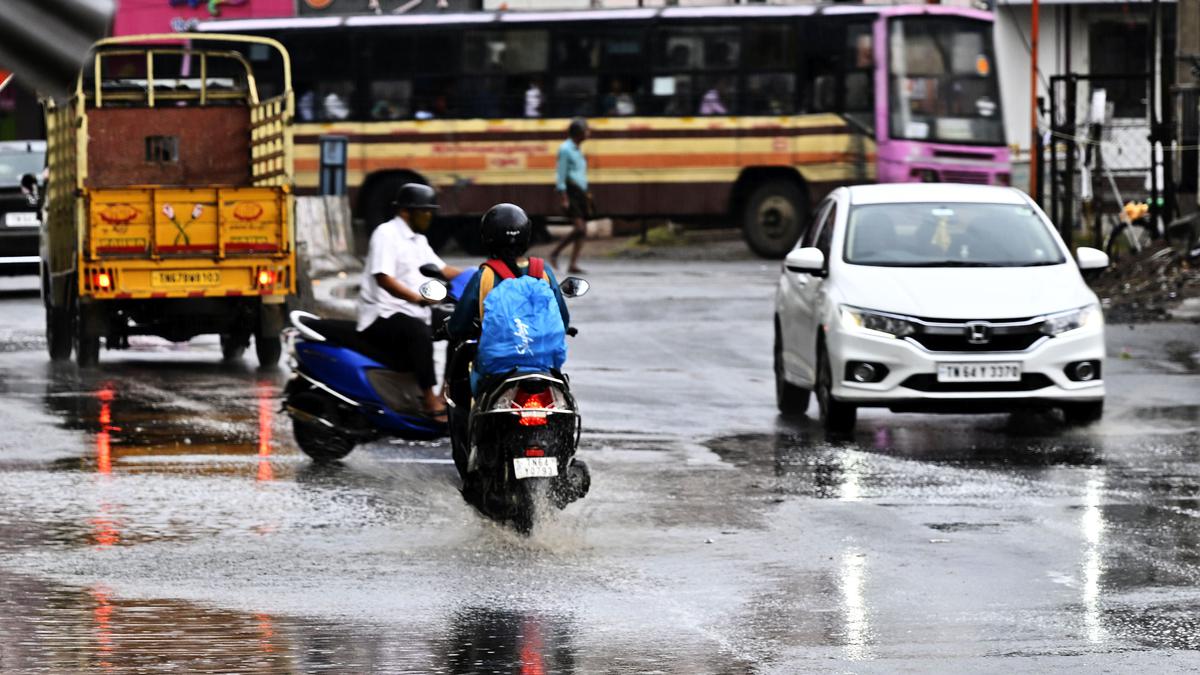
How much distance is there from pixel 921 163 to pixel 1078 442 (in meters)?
18.8

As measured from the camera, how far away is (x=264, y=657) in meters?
6.97

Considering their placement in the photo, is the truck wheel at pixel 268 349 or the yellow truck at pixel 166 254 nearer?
the yellow truck at pixel 166 254

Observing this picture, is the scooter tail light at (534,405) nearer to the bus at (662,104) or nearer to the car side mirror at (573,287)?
the car side mirror at (573,287)

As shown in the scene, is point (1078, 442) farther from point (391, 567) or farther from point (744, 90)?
point (744, 90)

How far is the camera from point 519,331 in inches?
372

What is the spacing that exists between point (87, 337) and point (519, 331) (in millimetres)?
8639

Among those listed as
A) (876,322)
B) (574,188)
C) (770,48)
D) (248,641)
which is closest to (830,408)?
(876,322)

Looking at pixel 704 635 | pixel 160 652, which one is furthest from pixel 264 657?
pixel 704 635

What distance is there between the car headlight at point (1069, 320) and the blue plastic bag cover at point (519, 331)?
14.7 ft

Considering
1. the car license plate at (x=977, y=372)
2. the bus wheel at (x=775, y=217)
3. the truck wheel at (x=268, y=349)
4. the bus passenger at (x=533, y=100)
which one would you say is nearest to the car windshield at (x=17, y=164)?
the bus passenger at (x=533, y=100)

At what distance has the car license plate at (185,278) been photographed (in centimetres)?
1734

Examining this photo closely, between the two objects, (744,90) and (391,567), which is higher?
(744,90)

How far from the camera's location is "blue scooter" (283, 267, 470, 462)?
11.8 meters

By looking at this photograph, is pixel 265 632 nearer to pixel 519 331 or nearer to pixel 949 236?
pixel 519 331
